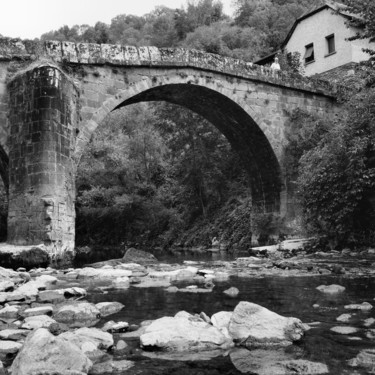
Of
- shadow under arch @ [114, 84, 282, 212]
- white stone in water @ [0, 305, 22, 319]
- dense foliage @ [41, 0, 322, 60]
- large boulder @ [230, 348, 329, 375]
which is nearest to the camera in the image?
large boulder @ [230, 348, 329, 375]

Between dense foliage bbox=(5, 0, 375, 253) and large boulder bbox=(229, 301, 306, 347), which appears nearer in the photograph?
large boulder bbox=(229, 301, 306, 347)

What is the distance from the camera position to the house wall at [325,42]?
2114 centimetres

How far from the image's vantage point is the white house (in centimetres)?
2116

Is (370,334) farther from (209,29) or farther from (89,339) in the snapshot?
(209,29)

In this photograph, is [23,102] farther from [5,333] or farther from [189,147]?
[189,147]

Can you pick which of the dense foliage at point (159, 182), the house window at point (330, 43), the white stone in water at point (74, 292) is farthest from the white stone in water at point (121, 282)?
the house window at point (330, 43)

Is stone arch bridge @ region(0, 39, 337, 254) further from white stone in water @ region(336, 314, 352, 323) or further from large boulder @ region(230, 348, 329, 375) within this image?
large boulder @ region(230, 348, 329, 375)

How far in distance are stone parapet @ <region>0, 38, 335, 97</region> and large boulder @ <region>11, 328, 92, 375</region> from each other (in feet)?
30.0

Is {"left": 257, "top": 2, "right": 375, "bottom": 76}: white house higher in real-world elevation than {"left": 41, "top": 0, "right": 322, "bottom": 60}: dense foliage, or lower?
lower

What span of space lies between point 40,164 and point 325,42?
17743 mm

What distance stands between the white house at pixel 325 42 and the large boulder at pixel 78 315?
65.1ft

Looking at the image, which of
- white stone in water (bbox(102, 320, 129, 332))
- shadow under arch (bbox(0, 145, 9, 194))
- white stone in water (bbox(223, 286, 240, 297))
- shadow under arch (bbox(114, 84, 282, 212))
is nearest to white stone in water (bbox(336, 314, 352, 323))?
white stone in water (bbox(223, 286, 240, 297))

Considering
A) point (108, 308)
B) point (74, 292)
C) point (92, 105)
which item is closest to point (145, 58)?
point (92, 105)

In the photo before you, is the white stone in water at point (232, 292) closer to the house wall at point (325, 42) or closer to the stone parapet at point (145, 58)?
the stone parapet at point (145, 58)
